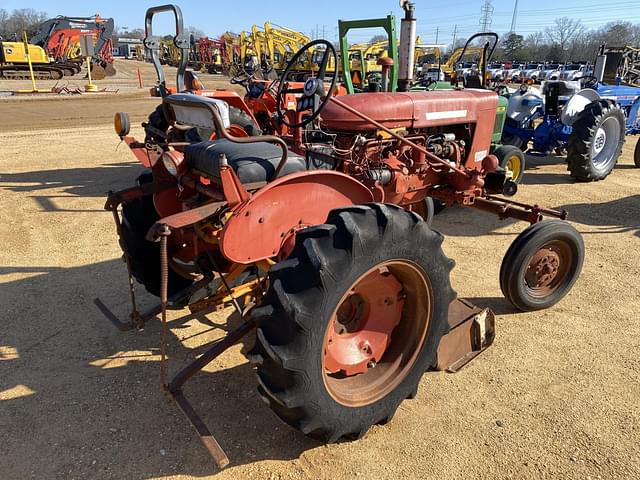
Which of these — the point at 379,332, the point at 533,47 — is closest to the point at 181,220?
the point at 379,332

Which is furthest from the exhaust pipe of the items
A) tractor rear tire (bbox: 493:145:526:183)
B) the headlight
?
tractor rear tire (bbox: 493:145:526:183)

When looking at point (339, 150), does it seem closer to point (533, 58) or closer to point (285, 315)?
point (285, 315)

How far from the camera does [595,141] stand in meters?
7.08

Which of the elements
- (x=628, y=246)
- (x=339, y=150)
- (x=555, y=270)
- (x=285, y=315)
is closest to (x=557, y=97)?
(x=628, y=246)

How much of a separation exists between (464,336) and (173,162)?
1.93 meters

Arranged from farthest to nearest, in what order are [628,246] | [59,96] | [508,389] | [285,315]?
[59,96] < [628,246] < [508,389] < [285,315]

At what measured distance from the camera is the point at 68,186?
22.5 feet

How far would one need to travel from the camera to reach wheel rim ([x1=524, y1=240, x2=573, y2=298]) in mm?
3500

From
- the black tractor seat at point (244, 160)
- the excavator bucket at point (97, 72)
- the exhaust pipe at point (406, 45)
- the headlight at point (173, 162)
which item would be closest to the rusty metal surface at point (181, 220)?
the black tractor seat at point (244, 160)

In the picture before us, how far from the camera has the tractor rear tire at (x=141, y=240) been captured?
10.2ft

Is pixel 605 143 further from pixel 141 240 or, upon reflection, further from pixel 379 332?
pixel 141 240

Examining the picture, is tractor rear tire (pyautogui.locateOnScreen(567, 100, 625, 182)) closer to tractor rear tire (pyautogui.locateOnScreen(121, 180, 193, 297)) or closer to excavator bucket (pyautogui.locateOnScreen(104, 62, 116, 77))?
tractor rear tire (pyautogui.locateOnScreen(121, 180, 193, 297))

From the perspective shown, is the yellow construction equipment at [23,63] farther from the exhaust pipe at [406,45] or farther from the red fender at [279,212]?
the red fender at [279,212]

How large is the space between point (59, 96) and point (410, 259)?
19773mm
